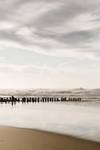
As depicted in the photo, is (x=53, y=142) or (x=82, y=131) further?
(x=82, y=131)

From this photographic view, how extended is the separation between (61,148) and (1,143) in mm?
1773

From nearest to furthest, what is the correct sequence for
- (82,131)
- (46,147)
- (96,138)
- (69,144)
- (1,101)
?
1. (46,147)
2. (69,144)
3. (96,138)
4. (82,131)
5. (1,101)

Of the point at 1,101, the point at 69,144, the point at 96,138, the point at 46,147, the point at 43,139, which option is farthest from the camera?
the point at 1,101

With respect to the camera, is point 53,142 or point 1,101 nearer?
point 53,142

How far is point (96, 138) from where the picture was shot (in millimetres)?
14797

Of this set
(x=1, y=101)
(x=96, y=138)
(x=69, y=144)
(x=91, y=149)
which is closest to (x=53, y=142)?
(x=69, y=144)

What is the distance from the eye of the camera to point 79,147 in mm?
10523

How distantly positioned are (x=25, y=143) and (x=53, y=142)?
1.06 meters

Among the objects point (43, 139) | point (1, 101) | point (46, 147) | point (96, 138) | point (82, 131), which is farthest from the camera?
point (1, 101)

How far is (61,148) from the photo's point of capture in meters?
10.1

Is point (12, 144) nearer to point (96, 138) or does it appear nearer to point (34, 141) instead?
point (34, 141)

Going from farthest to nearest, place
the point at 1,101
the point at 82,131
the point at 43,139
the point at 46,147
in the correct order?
the point at 1,101, the point at 82,131, the point at 43,139, the point at 46,147

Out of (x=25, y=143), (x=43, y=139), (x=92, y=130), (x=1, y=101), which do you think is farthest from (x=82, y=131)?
(x=1, y=101)

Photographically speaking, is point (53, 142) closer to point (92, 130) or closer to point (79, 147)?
point (79, 147)
